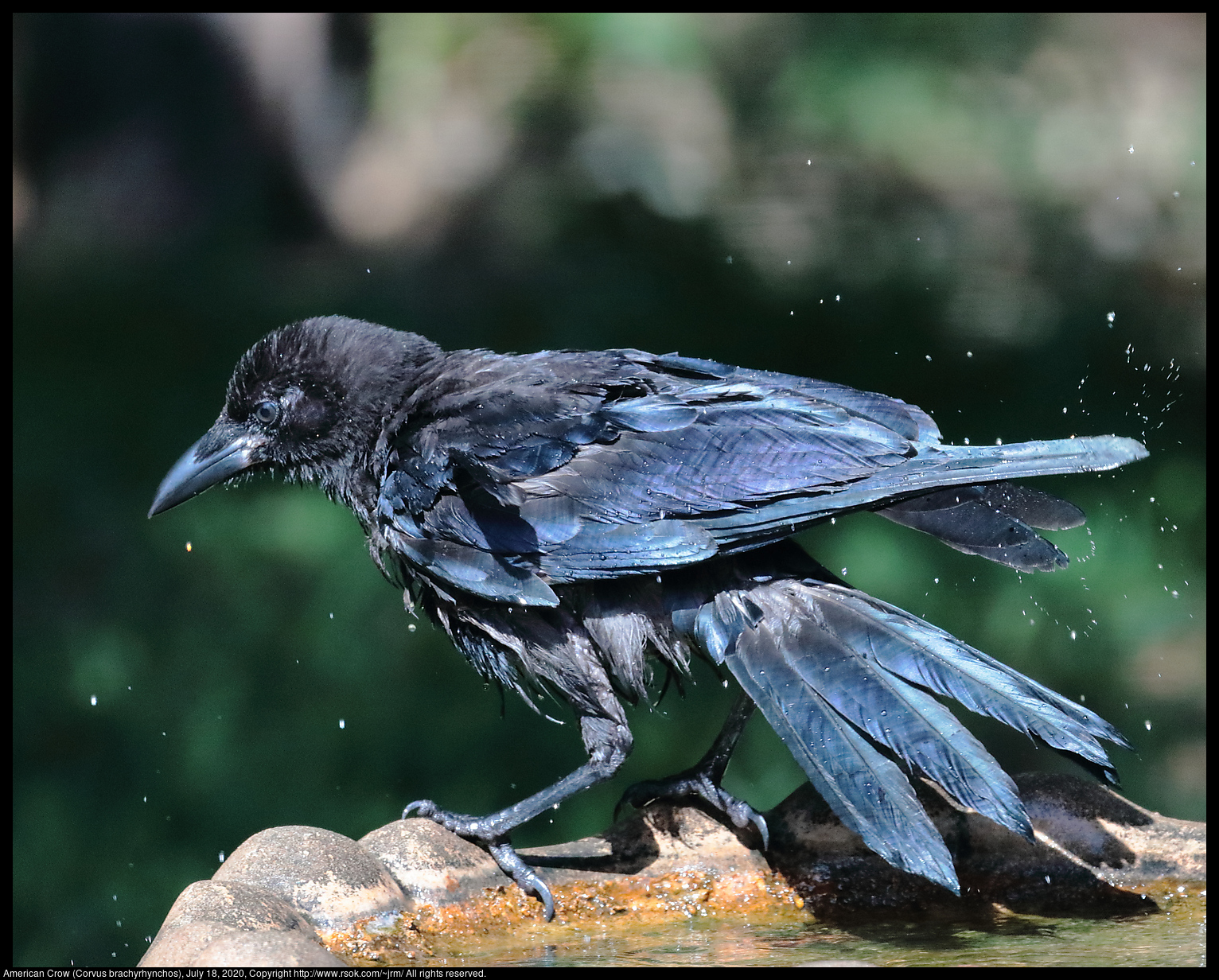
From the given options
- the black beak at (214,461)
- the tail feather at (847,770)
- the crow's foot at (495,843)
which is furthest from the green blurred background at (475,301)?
the tail feather at (847,770)

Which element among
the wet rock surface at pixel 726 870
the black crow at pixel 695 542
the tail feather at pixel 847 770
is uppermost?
the black crow at pixel 695 542

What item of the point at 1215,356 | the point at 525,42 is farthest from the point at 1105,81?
the point at 525,42

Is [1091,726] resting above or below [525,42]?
below

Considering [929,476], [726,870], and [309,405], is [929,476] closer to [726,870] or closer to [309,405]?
[726,870]

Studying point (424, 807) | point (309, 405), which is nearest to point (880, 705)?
A: point (424, 807)

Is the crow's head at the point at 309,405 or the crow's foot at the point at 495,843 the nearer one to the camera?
the crow's foot at the point at 495,843

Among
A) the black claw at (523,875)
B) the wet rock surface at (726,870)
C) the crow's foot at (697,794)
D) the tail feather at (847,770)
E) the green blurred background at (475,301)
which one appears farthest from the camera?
the green blurred background at (475,301)

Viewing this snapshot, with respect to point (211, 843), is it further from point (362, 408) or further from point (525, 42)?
point (525, 42)

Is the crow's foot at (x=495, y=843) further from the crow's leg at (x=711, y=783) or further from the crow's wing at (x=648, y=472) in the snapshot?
the crow's wing at (x=648, y=472)
